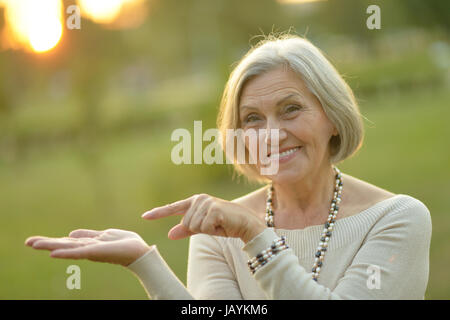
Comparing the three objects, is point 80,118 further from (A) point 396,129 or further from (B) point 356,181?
(A) point 396,129

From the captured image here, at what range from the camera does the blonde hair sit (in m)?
2.31

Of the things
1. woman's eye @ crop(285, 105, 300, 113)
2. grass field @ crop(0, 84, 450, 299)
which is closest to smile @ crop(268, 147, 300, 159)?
woman's eye @ crop(285, 105, 300, 113)

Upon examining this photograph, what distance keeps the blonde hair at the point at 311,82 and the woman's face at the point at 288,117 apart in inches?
1.4

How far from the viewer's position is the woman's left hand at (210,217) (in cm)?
185

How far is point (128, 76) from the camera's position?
26031 mm

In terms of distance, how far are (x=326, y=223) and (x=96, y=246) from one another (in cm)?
104

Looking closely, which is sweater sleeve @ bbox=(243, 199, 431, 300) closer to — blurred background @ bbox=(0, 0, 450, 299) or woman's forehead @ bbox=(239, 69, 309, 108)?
woman's forehead @ bbox=(239, 69, 309, 108)

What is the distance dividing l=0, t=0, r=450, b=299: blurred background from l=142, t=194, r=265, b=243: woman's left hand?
145 cm

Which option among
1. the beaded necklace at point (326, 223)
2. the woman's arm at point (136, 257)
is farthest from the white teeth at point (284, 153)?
the woman's arm at point (136, 257)

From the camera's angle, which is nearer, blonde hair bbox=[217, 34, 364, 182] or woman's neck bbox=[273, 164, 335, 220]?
blonde hair bbox=[217, 34, 364, 182]

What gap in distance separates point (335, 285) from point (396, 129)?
1403 cm

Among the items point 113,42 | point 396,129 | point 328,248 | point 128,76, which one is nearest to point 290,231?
point 328,248

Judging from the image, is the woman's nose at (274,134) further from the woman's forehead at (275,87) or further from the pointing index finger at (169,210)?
the pointing index finger at (169,210)

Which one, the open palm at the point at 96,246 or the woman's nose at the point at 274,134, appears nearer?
the open palm at the point at 96,246
